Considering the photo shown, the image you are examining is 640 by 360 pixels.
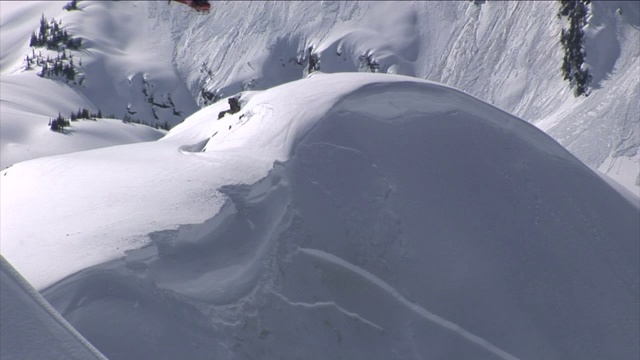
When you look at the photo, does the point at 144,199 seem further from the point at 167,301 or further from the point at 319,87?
the point at 319,87

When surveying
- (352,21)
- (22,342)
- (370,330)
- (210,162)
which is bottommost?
(352,21)

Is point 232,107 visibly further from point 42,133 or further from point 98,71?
point 98,71

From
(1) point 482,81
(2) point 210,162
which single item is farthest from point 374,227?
(1) point 482,81

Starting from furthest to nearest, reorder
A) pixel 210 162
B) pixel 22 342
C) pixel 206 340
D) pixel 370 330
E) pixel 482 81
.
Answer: pixel 482 81
pixel 210 162
pixel 370 330
pixel 206 340
pixel 22 342

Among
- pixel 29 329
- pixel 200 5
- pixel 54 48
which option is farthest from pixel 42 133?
pixel 29 329

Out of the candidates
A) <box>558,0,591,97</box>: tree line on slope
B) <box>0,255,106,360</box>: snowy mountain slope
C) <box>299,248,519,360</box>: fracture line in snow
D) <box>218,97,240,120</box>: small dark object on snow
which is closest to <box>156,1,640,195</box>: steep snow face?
<box>558,0,591,97</box>: tree line on slope

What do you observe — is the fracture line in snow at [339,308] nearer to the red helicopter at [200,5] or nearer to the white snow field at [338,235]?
the white snow field at [338,235]
